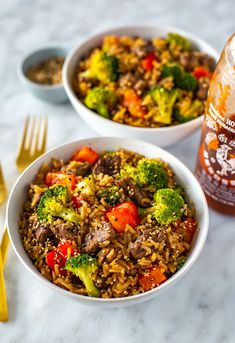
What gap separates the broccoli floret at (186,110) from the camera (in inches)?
104

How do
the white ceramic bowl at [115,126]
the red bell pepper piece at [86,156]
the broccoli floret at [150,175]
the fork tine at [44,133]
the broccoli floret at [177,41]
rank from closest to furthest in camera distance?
the broccoli floret at [150,175] < the red bell pepper piece at [86,156] < the white ceramic bowl at [115,126] < the fork tine at [44,133] < the broccoli floret at [177,41]

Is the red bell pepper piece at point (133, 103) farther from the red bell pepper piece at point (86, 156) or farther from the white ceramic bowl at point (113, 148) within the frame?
the red bell pepper piece at point (86, 156)

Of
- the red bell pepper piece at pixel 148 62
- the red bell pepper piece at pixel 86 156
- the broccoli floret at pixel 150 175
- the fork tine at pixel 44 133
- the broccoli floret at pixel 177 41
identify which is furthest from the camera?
the broccoli floret at pixel 177 41

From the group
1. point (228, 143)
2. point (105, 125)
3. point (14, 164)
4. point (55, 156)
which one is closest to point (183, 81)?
point (105, 125)

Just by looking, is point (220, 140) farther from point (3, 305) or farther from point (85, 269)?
point (3, 305)

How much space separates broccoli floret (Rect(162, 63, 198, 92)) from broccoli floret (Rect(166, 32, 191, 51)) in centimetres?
29

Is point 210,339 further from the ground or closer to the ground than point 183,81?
closer to the ground

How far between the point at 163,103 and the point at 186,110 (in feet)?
0.43

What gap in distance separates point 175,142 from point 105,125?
1.31 feet

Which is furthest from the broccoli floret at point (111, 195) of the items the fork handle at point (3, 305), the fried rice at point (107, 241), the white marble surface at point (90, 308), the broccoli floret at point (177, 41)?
the broccoli floret at point (177, 41)

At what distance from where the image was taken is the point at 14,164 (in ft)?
8.87

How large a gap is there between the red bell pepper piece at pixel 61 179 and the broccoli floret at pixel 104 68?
0.74m

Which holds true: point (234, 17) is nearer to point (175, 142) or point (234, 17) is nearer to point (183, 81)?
point (183, 81)

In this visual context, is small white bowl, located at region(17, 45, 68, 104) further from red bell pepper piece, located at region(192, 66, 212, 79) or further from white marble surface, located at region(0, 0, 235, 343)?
red bell pepper piece, located at region(192, 66, 212, 79)
